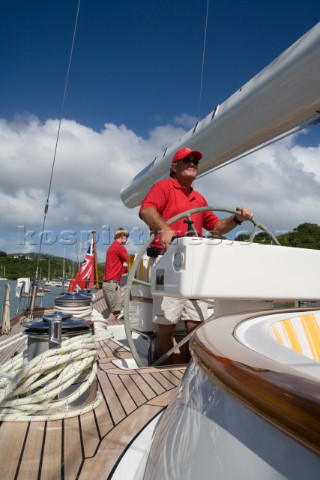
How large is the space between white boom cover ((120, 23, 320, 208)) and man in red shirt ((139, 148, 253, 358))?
40 centimetres

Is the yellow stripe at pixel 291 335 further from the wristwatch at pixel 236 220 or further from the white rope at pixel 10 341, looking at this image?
the white rope at pixel 10 341

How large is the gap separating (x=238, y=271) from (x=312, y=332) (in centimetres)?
56

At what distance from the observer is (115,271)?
593 centimetres

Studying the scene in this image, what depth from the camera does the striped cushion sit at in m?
1.18

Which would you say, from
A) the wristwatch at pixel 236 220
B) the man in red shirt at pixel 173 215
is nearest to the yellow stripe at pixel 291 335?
the man in red shirt at pixel 173 215

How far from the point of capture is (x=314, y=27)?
2.05 metres

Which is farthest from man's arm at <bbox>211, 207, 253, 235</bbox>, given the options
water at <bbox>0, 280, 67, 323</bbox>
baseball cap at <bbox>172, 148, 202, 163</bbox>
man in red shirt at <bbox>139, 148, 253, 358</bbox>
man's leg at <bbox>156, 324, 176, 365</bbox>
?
water at <bbox>0, 280, 67, 323</bbox>

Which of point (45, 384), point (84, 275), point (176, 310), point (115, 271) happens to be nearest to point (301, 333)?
point (45, 384)

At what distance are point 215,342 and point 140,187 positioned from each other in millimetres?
4330

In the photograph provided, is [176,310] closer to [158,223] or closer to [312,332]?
[158,223]

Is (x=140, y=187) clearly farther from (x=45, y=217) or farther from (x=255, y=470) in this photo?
(x=255, y=470)

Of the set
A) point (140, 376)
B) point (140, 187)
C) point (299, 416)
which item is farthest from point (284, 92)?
point (140, 187)

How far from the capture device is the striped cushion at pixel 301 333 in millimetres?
1182

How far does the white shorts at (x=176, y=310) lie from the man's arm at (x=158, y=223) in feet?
1.43
